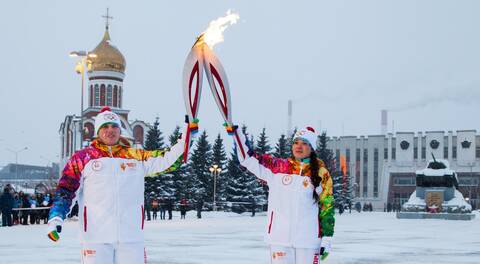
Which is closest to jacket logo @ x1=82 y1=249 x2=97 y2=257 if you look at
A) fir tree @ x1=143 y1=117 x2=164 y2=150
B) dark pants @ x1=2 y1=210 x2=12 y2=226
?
dark pants @ x1=2 y1=210 x2=12 y2=226

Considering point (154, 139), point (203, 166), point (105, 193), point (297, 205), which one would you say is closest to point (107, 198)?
point (105, 193)

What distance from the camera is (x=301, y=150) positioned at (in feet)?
21.9

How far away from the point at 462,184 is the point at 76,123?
179 feet

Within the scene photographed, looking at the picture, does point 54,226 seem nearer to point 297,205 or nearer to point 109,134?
point 109,134

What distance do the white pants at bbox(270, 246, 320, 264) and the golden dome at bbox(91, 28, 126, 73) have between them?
178ft

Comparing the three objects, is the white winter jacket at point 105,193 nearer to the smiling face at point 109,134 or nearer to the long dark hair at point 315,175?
the smiling face at point 109,134

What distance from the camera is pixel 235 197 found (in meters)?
50.4

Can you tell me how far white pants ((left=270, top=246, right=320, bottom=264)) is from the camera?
6348mm

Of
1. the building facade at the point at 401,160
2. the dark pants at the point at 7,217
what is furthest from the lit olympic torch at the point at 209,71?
the building facade at the point at 401,160

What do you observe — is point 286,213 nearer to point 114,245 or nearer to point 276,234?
point 276,234

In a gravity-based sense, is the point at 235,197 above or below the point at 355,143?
below

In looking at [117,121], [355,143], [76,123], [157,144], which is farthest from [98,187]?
[355,143]

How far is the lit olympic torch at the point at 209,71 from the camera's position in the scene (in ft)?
22.3

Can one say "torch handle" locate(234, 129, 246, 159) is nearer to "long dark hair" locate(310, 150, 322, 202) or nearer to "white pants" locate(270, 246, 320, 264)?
"long dark hair" locate(310, 150, 322, 202)
